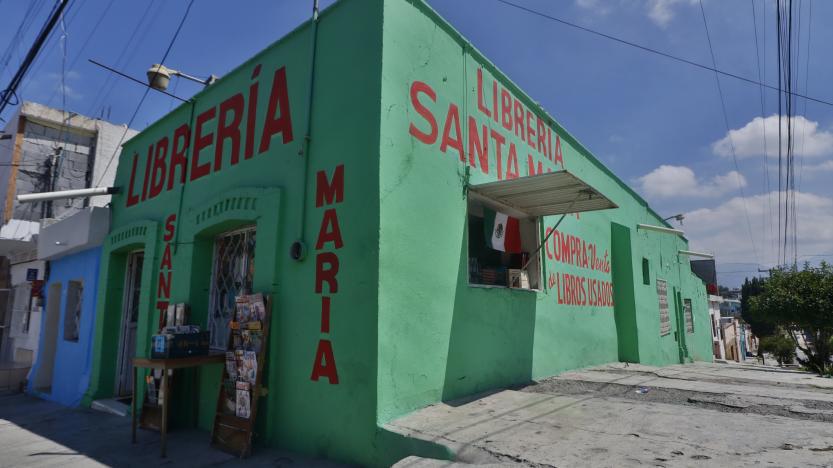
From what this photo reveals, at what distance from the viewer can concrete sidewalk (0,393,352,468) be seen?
4.52m

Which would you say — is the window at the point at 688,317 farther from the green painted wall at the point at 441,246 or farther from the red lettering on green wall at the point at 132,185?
the red lettering on green wall at the point at 132,185

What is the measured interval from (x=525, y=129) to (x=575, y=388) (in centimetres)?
389

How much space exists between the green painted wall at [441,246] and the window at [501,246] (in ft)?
1.04

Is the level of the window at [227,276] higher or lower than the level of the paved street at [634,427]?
higher

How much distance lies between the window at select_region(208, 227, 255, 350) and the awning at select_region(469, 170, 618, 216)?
9.89 ft

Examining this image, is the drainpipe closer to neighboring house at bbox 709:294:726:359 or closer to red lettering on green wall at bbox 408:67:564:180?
red lettering on green wall at bbox 408:67:564:180

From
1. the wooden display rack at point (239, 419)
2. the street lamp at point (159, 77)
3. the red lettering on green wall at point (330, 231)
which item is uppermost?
the street lamp at point (159, 77)

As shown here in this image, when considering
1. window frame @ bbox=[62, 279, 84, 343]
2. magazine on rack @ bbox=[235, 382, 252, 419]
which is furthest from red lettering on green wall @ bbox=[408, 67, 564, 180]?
window frame @ bbox=[62, 279, 84, 343]

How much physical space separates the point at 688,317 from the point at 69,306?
17.6 meters

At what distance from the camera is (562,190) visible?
570cm

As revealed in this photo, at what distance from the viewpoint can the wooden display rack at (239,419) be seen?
4.52 meters

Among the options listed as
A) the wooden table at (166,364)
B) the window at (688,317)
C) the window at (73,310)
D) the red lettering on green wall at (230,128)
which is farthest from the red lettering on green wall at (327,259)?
the window at (688,317)

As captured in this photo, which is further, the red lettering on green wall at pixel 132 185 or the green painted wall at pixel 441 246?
the red lettering on green wall at pixel 132 185

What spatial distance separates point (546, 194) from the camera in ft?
19.2
